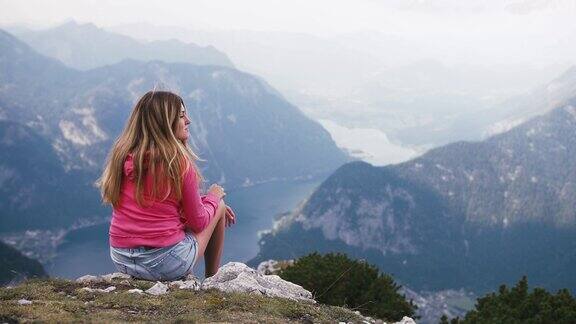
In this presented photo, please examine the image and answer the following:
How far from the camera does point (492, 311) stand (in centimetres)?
2730

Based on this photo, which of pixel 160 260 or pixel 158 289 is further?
pixel 158 289

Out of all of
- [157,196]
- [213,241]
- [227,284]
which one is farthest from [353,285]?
[157,196]

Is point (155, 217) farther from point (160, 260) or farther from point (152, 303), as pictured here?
point (152, 303)

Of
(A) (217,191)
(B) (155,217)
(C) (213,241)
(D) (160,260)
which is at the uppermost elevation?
(A) (217,191)

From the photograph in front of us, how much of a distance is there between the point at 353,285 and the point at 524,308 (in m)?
9.23

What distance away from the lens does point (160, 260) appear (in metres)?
11.6

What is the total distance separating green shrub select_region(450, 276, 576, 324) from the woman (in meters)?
18.5

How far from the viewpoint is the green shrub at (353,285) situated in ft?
96.4

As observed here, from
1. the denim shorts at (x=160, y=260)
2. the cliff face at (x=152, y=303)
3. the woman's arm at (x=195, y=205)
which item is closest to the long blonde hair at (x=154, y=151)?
the woman's arm at (x=195, y=205)

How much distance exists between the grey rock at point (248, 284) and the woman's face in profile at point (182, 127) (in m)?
3.94

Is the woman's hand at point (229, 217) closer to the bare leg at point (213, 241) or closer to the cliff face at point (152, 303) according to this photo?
the bare leg at point (213, 241)

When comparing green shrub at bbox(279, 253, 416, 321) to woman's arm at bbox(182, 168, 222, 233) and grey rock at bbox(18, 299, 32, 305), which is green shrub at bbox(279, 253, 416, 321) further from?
grey rock at bbox(18, 299, 32, 305)

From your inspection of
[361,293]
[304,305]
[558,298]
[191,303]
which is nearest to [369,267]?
[361,293]

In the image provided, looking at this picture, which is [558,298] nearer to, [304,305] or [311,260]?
[311,260]
